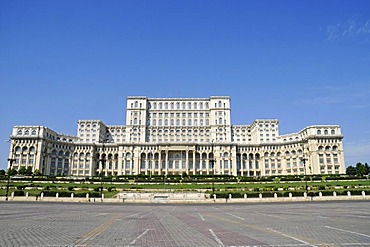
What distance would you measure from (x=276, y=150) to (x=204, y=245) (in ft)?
392

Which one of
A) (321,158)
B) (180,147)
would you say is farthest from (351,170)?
(180,147)

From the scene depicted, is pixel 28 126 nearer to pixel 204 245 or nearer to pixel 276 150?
pixel 276 150

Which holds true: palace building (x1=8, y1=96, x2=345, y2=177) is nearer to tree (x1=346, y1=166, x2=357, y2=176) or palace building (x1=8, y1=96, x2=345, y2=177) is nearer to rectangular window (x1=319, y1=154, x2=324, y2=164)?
rectangular window (x1=319, y1=154, x2=324, y2=164)

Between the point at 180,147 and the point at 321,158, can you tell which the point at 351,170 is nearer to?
the point at 321,158

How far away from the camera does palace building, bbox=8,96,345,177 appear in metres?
112

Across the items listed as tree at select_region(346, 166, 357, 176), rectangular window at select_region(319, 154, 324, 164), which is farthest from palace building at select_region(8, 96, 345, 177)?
tree at select_region(346, 166, 357, 176)

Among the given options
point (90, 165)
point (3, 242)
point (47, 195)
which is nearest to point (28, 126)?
point (90, 165)

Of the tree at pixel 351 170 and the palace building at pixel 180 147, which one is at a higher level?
the palace building at pixel 180 147

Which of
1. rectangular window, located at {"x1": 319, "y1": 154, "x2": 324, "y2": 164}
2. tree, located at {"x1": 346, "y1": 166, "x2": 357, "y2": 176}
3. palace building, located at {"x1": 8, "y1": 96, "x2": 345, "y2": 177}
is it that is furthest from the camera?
tree, located at {"x1": 346, "y1": 166, "x2": 357, "y2": 176}

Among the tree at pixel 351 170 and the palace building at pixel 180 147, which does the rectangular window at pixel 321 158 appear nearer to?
the palace building at pixel 180 147

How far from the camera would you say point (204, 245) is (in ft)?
32.0

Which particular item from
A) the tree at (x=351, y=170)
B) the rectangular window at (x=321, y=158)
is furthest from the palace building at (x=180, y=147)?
the tree at (x=351, y=170)

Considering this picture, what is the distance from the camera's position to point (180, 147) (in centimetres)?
11556

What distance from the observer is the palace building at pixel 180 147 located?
112 metres
